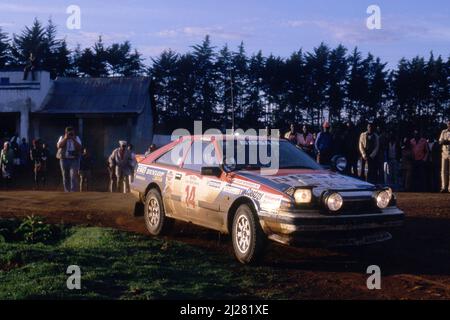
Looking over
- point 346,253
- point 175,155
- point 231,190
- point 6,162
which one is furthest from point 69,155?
point 346,253

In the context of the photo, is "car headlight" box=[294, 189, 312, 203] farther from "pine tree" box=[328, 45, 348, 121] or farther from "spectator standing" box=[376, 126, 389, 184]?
"pine tree" box=[328, 45, 348, 121]

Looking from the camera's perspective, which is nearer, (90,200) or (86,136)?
(90,200)

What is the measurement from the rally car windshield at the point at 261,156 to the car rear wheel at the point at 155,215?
1615 mm

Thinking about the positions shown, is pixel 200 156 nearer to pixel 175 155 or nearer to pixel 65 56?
pixel 175 155

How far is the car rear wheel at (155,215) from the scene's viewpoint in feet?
30.2

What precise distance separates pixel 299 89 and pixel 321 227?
139 feet

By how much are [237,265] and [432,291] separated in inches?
89.4

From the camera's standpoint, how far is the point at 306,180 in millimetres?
7301

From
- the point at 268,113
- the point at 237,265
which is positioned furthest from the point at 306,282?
the point at 268,113

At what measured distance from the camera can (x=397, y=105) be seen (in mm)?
48562

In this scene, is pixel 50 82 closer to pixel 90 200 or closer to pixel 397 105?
pixel 90 200

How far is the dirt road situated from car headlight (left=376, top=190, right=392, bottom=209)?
767 millimetres

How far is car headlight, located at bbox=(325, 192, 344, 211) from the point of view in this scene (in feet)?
22.5

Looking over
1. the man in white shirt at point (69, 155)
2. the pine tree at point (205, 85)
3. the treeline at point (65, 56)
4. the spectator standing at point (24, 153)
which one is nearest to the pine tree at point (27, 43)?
the treeline at point (65, 56)
